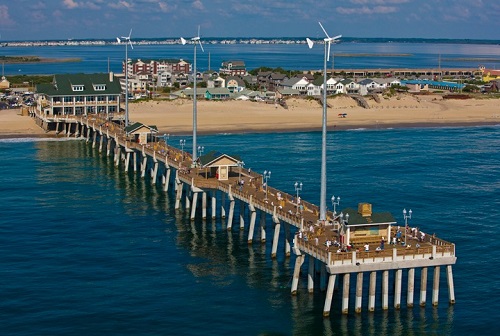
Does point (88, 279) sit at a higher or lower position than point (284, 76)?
lower

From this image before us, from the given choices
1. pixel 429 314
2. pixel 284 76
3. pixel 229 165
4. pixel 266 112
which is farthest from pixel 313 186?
pixel 284 76

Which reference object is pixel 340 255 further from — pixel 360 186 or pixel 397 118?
pixel 397 118

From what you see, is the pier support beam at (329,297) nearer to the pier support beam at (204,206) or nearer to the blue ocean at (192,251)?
the blue ocean at (192,251)

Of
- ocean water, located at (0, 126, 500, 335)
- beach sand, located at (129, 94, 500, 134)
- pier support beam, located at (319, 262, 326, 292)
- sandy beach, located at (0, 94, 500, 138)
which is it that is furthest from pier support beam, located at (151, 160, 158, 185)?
beach sand, located at (129, 94, 500, 134)

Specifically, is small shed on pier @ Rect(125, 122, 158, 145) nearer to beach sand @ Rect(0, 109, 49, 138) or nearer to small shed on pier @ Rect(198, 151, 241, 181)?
small shed on pier @ Rect(198, 151, 241, 181)

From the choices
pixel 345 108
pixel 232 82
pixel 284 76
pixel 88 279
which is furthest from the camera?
pixel 284 76

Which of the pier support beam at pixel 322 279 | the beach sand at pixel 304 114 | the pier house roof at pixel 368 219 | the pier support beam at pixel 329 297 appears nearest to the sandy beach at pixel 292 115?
the beach sand at pixel 304 114
